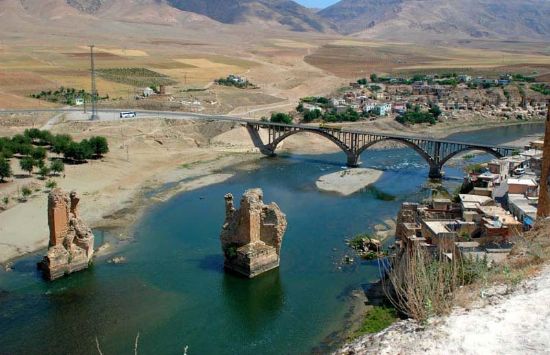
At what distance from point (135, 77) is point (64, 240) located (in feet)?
390

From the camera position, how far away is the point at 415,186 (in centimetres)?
7312

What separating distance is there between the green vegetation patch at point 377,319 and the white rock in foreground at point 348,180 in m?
33.0

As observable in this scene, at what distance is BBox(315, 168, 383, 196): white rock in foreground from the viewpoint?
7074cm

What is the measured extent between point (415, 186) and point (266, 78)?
108452 mm

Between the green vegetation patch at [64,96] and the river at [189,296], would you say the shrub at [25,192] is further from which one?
the green vegetation patch at [64,96]

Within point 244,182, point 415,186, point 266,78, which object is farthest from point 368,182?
point 266,78

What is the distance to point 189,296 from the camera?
129 ft

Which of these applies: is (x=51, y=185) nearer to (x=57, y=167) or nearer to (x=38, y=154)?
(x=57, y=167)

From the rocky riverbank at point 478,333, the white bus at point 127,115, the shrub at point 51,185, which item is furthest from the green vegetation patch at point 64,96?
the rocky riverbank at point 478,333

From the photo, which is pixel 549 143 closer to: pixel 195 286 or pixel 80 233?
pixel 195 286

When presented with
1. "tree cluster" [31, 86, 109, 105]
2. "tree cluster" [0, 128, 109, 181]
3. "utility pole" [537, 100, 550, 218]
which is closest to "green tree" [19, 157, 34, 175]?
"tree cluster" [0, 128, 109, 181]

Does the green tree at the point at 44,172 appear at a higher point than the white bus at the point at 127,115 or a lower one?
lower

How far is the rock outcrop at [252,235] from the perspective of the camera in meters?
41.5

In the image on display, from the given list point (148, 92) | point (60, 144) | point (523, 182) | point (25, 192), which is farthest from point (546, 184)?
point (148, 92)
